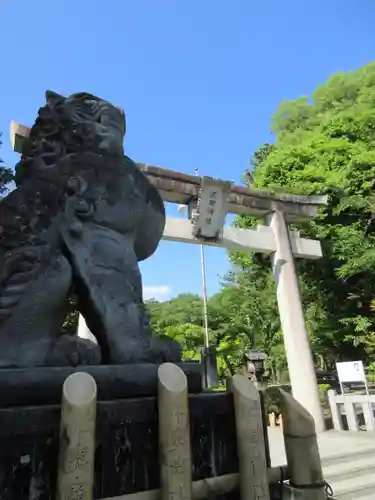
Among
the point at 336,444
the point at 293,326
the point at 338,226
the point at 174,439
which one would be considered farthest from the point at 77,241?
the point at 338,226

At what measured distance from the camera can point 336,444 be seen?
6992 mm

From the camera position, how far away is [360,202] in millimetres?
12609

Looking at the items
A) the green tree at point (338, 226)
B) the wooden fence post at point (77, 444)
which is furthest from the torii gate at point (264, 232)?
the wooden fence post at point (77, 444)

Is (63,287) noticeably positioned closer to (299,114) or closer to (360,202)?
(360,202)

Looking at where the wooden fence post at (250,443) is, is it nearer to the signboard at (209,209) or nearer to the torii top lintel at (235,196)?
the torii top lintel at (235,196)

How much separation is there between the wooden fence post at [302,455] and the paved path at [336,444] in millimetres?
3930

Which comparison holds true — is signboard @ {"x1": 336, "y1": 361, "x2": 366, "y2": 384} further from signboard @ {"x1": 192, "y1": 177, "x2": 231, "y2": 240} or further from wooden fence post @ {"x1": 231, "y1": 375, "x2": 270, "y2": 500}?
wooden fence post @ {"x1": 231, "y1": 375, "x2": 270, "y2": 500}

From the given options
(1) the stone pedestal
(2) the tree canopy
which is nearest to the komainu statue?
(1) the stone pedestal

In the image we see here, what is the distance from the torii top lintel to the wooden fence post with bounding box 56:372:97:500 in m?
7.14

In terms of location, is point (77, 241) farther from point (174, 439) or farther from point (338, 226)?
point (338, 226)

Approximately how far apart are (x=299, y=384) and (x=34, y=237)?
8259mm

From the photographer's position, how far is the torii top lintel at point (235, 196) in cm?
898

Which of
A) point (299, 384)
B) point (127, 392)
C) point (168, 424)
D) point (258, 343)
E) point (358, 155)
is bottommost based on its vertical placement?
point (168, 424)

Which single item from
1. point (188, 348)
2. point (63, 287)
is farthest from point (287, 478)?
point (188, 348)
